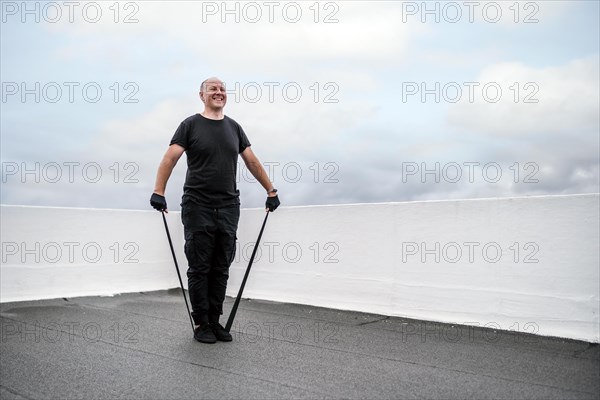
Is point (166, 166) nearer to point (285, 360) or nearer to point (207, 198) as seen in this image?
point (207, 198)

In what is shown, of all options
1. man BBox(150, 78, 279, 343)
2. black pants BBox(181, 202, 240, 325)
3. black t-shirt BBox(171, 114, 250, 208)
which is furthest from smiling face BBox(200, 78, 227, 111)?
black pants BBox(181, 202, 240, 325)

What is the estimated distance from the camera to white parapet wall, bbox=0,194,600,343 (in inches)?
151

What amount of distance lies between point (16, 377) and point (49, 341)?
0.83 metres

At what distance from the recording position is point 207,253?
3.72m

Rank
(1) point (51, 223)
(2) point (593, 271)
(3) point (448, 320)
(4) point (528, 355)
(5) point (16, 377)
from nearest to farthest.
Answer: (5) point (16, 377) < (4) point (528, 355) < (2) point (593, 271) < (3) point (448, 320) < (1) point (51, 223)

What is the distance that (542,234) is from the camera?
3.92 metres

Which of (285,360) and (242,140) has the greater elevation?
(242,140)

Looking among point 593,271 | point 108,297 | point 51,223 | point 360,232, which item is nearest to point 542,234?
point 593,271

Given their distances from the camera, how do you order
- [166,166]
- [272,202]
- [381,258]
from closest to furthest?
1. [166,166]
2. [272,202]
3. [381,258]

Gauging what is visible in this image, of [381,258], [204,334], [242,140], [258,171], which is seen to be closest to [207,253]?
[204,334]

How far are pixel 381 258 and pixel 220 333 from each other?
1.79 meters

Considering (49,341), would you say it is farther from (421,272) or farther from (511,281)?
(511,281)

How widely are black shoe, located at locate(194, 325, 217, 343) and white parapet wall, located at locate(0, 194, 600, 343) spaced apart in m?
1.76

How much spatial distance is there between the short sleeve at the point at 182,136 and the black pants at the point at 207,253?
0.39 meters
